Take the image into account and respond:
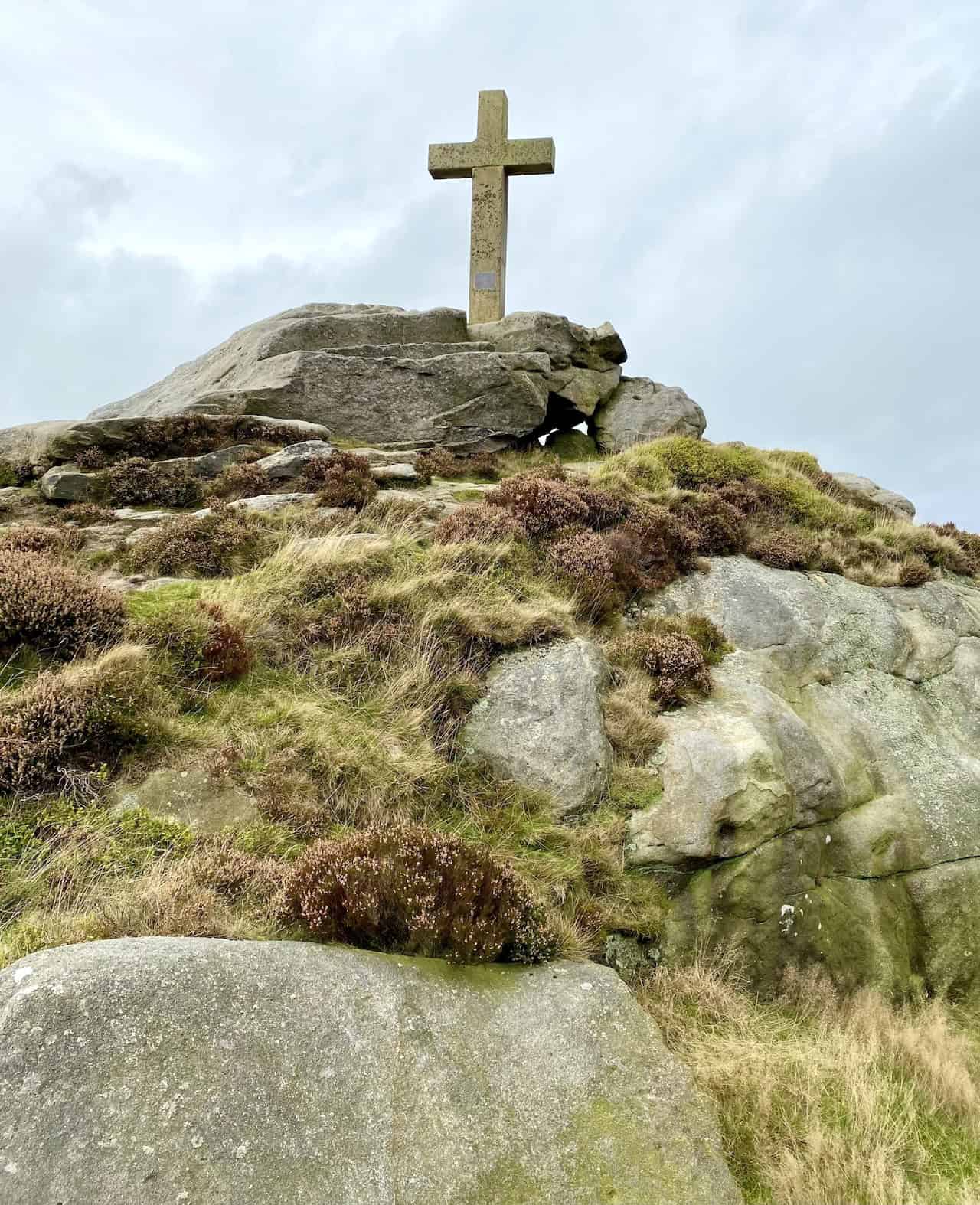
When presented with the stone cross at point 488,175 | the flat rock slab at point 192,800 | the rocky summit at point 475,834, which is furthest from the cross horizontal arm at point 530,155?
the flat rock slab at point 192,800

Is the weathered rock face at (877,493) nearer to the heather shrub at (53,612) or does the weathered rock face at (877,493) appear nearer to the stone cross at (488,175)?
the stone cross at (488,175)

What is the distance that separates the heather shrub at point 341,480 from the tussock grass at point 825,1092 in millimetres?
8102

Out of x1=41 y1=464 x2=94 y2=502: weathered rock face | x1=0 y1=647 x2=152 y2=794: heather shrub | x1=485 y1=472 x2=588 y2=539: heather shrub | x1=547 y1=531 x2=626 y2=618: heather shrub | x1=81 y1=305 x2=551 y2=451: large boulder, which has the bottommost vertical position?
x1=0 y1=647 x2=152 y2=794: heather shrub

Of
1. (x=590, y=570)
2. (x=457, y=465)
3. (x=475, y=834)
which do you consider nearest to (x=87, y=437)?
(x=457, y=465)

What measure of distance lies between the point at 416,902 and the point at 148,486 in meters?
10.7

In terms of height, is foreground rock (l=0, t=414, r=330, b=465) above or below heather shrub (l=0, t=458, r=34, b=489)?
above

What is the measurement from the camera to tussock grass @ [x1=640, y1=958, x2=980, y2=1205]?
14.0 ft

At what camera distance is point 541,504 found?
445 inches

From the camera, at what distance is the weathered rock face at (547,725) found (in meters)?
7.42

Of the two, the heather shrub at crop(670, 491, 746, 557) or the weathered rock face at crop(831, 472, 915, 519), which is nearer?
the heather shrub at crop(670, 491, 746, 557)

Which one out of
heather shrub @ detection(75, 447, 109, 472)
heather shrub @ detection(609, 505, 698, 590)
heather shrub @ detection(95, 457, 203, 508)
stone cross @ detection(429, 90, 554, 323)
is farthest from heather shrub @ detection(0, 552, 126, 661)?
stone cross @ detection(429, 90, 554, 323)

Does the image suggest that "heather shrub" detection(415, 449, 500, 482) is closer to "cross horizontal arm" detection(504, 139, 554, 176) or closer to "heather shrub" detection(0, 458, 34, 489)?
"heather shrub" detection(0, 458, 34, 489)

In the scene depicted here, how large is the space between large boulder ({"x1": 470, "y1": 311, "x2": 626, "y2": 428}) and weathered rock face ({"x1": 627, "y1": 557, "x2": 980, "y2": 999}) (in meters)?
8.75

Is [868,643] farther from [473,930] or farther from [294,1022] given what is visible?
[294,1022]
